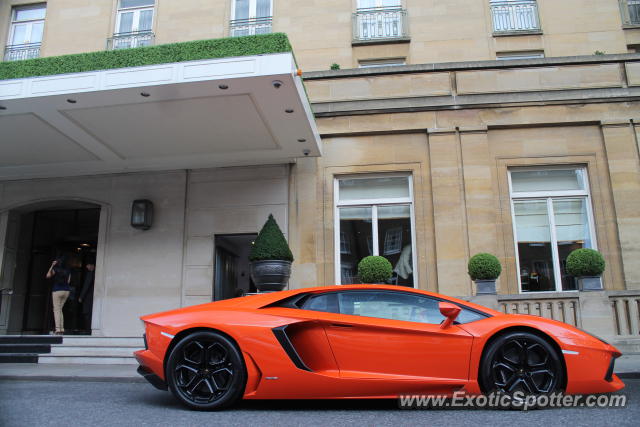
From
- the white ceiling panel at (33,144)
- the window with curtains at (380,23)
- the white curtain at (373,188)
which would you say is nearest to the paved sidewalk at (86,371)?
the white ceiling panel at (33,144)

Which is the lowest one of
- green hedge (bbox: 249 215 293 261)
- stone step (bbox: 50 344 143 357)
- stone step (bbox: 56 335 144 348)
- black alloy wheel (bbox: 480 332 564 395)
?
stone step (bbox: 50 344 143 357)

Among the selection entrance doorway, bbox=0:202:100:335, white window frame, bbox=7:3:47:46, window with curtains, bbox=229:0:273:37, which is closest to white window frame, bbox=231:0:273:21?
window with curtains, bbox=229:0:273:37

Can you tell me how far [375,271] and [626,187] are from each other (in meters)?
5.56

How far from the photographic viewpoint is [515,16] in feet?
42.2

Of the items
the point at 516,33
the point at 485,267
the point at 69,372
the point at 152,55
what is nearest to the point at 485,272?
the point at 485,267

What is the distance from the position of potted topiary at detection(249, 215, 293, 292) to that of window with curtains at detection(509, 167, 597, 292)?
4887mm

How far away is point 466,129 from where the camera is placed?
10.8 meters

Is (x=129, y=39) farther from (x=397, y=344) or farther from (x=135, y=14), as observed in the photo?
(x=397, y=344)

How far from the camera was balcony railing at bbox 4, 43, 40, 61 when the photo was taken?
14141 mm

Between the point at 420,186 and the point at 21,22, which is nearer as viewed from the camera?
the point at 420,186

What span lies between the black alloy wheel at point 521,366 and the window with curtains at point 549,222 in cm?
645

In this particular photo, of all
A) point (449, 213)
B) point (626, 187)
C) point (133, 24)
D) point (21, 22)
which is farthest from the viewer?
point (21, 22)

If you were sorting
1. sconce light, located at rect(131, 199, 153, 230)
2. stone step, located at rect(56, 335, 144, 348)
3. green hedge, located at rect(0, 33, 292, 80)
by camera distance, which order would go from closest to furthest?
1. green hedge, located at rect(0, 33, 292, 80)
2. stone step, located at rect(56, 335, 144, 348)
3. sconce light, located at rect(131, 199, 153, 230)

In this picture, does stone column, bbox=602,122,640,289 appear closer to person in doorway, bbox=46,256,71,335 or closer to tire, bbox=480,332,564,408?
tire, bbox=480,332,564,408
